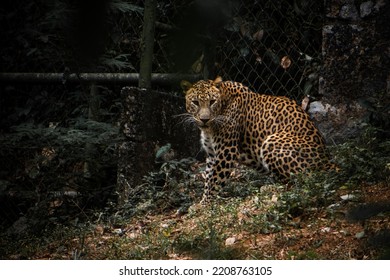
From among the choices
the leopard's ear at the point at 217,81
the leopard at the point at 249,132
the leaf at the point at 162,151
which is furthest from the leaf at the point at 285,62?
the leaf at the point at 162,151

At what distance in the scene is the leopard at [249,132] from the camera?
559 centimetres

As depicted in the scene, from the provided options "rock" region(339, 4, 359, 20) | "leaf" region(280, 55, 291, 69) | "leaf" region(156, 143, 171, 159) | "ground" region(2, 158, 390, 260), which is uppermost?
"rock" region(339, 4, 359, 20)

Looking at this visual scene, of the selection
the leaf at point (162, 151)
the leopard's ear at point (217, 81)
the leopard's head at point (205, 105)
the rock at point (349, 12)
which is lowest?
the leaf at point (162, 151)

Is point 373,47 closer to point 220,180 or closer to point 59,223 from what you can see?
point 220,180

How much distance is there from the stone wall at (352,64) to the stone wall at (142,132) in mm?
1287

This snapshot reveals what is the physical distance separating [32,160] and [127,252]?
212 centimetres

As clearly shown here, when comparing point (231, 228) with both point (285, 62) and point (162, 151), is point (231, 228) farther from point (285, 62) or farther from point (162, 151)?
point (285, 62)

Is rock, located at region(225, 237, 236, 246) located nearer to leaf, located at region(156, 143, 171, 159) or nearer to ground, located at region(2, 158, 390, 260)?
ground, located at region(2, 158, 390, 260)

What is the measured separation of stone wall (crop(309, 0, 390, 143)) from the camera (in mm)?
5656

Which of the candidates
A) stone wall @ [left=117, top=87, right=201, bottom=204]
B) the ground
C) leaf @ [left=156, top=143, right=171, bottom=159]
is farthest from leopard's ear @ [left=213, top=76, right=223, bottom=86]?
the ground

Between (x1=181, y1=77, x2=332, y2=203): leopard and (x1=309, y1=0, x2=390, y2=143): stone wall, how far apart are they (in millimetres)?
294

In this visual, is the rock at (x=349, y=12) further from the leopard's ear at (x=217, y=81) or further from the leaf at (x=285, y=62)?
the leopard's ear at (x=217, y=81)

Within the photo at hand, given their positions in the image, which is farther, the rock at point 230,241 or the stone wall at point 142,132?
the stone wall at point 142,132

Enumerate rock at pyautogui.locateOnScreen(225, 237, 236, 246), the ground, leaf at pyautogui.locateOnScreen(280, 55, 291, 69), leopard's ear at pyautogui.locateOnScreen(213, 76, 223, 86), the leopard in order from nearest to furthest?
the ground
rock at pyautogui.locateOnScreen(225, 237, 236, 246)
the leopard
leopard's ear at pyautogui.locateOnScreen(213, 76, 223, 86)
leaf at pyautogui.locateOnScreen(280, 55, 291, 69)
